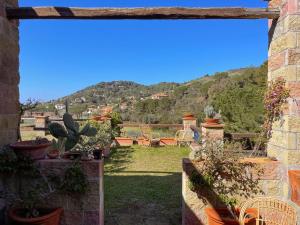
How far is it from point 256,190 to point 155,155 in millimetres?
4473

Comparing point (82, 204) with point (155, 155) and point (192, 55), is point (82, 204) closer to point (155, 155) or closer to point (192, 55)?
point (155, 155)

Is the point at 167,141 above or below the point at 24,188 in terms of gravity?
below

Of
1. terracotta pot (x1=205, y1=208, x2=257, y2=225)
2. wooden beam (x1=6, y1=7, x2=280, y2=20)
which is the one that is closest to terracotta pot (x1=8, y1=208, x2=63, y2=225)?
terracotta pot (x1=205, y1=208, x2=257, y2=225)

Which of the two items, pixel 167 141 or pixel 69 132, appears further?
pixel 167 141

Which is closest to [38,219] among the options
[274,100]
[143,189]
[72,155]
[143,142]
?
[72,155]

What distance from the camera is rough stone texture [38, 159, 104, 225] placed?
2.59m

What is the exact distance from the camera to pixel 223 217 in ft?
8.41

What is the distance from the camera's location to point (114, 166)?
19.3 feet

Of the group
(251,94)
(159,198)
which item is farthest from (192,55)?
(159,198)

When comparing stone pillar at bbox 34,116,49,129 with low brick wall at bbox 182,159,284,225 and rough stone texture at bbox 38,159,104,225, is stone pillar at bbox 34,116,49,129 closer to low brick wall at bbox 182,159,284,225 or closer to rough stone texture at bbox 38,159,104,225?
rough stone texture at bbox 38,159,104,225

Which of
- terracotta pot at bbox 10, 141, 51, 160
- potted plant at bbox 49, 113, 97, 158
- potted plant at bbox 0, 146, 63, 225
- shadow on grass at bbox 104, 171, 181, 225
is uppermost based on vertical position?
potted plant at bbox 49, 113, 97, 158

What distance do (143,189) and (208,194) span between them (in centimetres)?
175

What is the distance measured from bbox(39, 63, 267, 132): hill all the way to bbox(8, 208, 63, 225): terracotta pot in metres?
1.50

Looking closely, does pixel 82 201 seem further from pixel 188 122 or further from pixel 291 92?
pixel 188 122
